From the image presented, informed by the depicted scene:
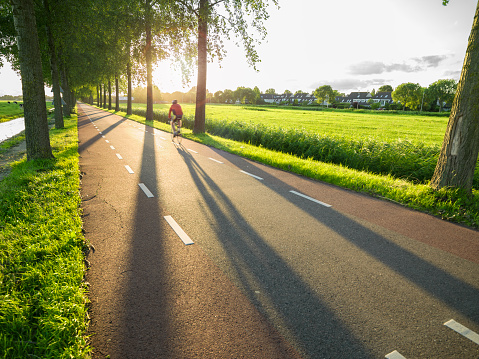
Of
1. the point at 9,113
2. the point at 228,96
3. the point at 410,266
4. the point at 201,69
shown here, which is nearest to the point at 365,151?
the point at 410,266

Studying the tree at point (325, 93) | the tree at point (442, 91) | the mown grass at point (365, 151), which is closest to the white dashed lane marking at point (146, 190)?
the mown grass at point (365, 151)

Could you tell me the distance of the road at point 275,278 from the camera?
92.2 inches

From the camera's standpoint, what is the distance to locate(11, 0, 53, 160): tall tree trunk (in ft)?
24.8

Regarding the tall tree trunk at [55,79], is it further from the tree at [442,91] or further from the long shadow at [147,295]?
the tree at [442,91]

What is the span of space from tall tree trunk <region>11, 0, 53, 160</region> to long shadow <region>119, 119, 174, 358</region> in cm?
583

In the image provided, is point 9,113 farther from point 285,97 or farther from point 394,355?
point 285,97

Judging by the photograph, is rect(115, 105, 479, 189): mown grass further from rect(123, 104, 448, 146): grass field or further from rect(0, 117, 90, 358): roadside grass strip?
rect(0, 117, 90, 358): roadside grass strip

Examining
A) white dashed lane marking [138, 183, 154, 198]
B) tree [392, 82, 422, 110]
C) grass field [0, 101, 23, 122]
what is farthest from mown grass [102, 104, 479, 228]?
tree [392, 82, 422, 110]

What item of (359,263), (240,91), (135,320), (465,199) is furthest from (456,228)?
(240,91)

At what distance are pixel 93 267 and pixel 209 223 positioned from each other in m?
1.90

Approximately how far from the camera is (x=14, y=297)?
262 cm

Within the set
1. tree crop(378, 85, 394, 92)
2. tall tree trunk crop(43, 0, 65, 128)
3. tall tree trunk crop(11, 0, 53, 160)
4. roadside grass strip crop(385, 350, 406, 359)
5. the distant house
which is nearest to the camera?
roadside grass strip crop(385, 350, 406, 359)

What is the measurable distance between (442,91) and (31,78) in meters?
111

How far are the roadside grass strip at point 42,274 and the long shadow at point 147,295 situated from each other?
0.39 m
